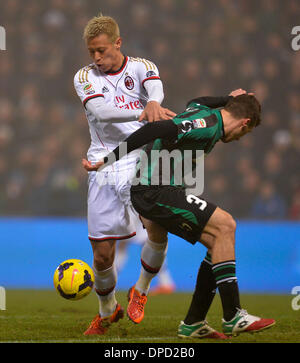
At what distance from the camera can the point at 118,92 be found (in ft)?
17.8

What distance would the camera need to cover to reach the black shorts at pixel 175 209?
14.2 feet

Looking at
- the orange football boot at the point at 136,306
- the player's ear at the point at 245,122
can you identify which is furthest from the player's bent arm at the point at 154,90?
the orange football boot at the point at 136,306

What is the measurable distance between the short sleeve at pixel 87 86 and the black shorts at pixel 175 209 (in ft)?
3.36

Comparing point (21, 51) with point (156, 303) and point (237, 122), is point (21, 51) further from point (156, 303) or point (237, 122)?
point (237, 122)

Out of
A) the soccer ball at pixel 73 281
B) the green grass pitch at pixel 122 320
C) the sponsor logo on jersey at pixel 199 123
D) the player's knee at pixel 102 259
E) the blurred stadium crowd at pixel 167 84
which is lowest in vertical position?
the green grass pitch at pixel 122 320

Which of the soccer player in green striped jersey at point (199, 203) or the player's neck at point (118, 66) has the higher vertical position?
the player's neck at point (118, 66)

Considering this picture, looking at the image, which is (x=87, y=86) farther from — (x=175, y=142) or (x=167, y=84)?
(x=167, y=84)

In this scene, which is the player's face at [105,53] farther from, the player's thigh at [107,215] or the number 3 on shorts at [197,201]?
the number 3 on shorts at [197,201]

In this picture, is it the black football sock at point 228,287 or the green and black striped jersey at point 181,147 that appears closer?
the black football sock at point 228,287

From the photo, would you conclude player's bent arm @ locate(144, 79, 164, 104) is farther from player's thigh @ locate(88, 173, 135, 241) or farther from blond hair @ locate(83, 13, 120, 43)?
player's thigh @ locate(88, 173, 135, 241)

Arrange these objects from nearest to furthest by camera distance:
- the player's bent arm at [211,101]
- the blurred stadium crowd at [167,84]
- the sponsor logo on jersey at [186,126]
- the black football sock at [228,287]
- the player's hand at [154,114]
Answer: the black football sock at [228,287], the sponsor logo on jersey at [186,126], the player's hand at [154,114], the player's bent arm at [211,101], the blurred stadium crowd at [167,84]

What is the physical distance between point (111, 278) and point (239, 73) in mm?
8065

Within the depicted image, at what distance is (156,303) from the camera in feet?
26.5

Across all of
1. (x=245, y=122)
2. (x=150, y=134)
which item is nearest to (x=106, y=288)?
(x=150, y=134)
